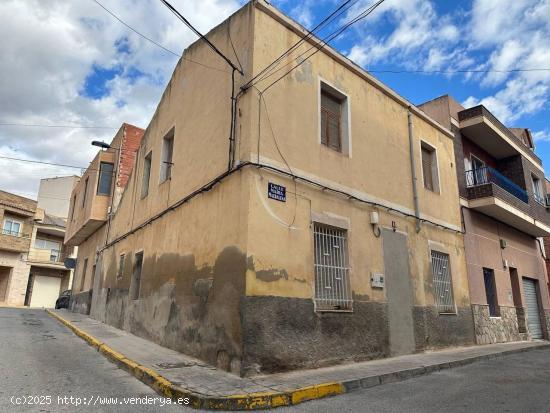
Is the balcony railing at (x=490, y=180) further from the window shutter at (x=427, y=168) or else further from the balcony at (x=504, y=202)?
the window shutter at (x=427, y=168)

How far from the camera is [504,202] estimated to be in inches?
519

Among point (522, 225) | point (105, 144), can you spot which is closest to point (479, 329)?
point (522, 225)

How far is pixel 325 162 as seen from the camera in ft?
26.9

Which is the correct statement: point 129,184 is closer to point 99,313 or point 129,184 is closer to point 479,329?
point 99,313

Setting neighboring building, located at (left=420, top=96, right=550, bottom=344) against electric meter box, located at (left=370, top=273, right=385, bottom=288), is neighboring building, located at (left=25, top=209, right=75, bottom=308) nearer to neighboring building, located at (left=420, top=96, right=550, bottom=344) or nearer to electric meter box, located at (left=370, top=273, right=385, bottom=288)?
neighboring building, located at (left=420, top=96, right=550, bottom=344)

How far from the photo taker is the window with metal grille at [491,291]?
12.9 m

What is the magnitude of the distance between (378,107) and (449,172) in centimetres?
394

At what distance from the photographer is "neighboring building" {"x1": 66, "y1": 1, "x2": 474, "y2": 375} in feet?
21.6

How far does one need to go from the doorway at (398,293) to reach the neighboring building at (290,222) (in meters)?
0.04

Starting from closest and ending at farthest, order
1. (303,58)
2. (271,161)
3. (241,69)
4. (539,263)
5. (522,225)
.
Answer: (271,161)
(241,69)
(303,58)
(522,225)
(539,263)

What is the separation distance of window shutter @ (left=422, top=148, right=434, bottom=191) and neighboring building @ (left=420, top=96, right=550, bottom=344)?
5.32 feet

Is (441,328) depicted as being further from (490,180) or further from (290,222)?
Result: (490,180)

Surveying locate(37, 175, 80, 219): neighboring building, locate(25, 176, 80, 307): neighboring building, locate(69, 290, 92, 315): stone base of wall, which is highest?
locate(37, 175, 80, 219): neighboring building

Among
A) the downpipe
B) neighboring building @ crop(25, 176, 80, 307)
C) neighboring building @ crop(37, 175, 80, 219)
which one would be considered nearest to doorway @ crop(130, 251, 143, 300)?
the downpipe
